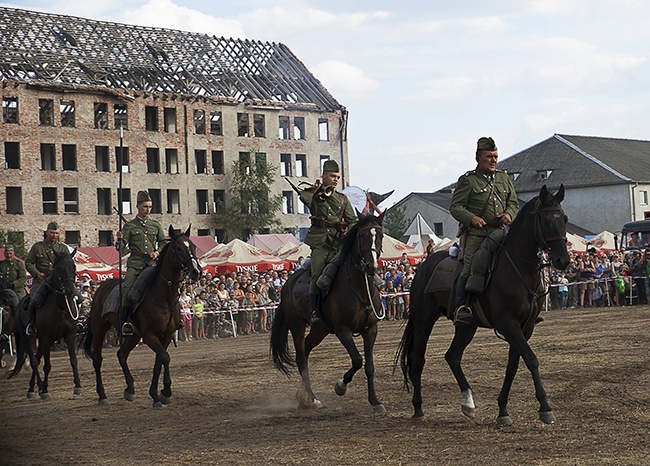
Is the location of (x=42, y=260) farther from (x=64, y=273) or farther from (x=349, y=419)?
(x=349, y=419)

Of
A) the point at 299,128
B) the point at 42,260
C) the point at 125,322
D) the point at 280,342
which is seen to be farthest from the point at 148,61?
the point at 280,342

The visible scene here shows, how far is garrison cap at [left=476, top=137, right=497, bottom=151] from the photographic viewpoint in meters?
11.6

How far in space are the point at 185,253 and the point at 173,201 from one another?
62.4 metres

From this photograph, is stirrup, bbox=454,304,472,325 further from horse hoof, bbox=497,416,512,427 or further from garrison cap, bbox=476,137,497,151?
garrison cap, bbox=476,137,497,151

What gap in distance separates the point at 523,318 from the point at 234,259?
2761 cm

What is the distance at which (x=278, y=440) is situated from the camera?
10508mm

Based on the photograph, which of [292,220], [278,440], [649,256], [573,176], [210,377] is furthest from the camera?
[573,176]

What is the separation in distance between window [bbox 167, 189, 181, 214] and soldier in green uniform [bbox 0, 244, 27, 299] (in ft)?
178

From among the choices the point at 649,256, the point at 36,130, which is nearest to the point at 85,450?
the point at 649,256

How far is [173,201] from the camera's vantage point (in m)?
76.3

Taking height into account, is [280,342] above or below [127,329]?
below

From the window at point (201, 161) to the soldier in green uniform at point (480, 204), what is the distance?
219ft

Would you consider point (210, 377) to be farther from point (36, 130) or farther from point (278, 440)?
point (36, 130)

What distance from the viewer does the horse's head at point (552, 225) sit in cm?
1034
